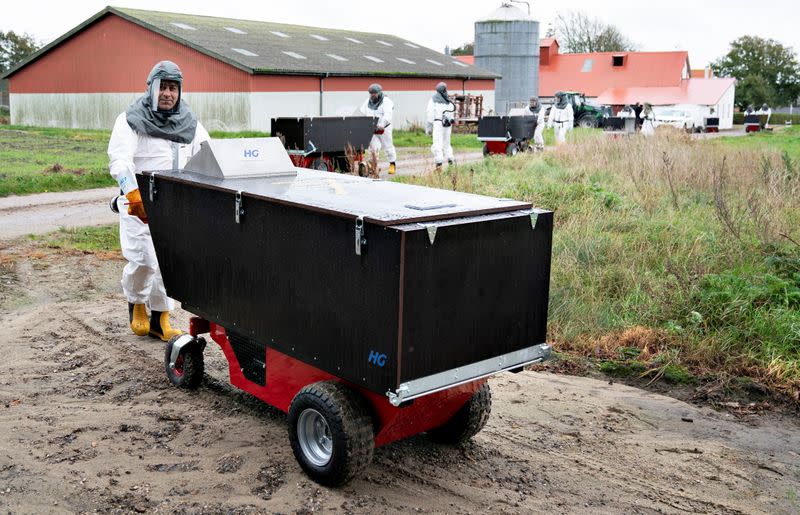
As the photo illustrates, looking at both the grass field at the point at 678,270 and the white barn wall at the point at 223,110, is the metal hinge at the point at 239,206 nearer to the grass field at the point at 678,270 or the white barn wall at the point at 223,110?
the grass field at the point at 678,270

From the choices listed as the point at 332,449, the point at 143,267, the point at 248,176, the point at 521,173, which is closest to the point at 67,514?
the point at 332,449

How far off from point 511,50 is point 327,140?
3294 centimetres

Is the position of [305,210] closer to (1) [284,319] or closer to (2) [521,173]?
(1) [284,319]

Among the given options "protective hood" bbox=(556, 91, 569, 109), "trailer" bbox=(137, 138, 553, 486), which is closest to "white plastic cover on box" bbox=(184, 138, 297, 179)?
"trailer" bbox=(137, 138, 553, 486)

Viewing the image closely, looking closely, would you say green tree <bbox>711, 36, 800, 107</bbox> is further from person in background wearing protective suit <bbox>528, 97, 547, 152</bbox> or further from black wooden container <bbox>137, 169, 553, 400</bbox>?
Answer: black wooden container <bbox>137, 169, 553, 400</bbox>

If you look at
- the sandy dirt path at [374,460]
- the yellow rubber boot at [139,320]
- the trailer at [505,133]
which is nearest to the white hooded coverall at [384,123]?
the trailer at [505,133]

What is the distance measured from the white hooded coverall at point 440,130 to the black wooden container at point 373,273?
14.4 metres

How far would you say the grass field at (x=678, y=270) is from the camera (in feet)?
21.7

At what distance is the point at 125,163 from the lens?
6.29 m

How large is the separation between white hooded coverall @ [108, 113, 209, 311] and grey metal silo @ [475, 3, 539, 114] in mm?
41384

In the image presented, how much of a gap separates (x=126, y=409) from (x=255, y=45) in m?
29.9

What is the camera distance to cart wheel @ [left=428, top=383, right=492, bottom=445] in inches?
186

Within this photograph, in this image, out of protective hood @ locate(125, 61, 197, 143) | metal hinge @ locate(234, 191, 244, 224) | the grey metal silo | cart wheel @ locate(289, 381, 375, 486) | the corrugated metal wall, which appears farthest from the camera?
the grey metal silo

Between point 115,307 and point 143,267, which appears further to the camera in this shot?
point 115,307
